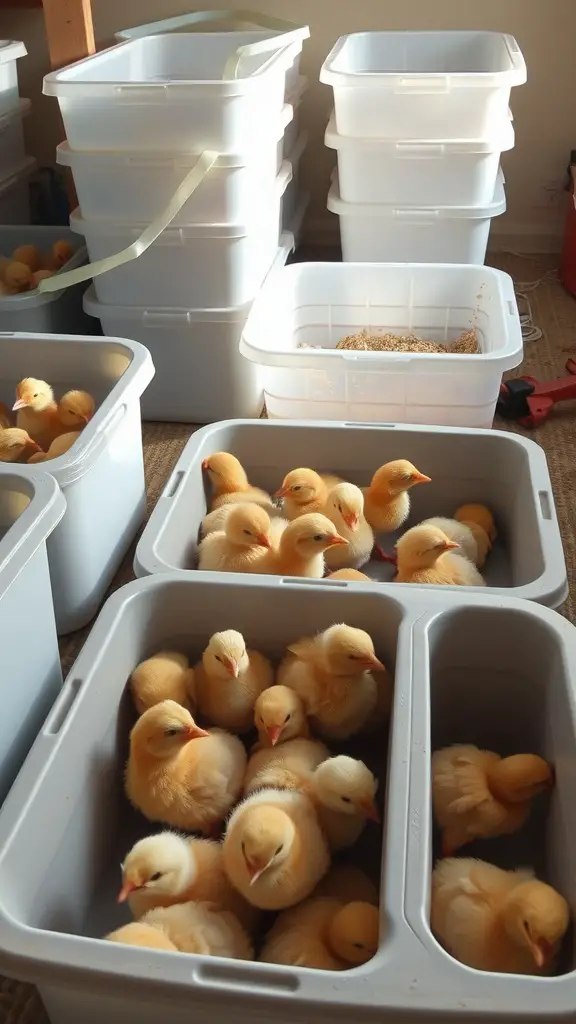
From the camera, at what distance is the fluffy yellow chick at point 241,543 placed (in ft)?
3.04

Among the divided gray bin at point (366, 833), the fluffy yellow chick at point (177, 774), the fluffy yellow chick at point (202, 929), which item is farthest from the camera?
the fluffy yellow chick at point (177, 774)

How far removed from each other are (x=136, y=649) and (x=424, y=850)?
1.14ft

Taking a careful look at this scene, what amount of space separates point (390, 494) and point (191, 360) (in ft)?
1.73

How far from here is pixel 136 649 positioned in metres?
0.82

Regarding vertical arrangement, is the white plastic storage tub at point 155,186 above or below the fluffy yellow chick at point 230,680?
above

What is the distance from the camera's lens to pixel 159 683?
0.78 m

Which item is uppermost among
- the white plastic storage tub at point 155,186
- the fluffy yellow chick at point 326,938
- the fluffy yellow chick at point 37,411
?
the white plastic storage tub at point 155,186

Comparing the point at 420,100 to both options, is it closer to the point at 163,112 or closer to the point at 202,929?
the point at 163,112

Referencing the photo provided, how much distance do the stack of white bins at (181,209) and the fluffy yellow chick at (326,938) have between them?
3.10ft

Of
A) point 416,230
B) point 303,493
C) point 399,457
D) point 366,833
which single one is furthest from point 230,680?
point 416,230

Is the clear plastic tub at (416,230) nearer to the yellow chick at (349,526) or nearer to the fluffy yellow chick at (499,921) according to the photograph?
the yellow chick at (349,526)

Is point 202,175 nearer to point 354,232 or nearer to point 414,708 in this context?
point 354,232

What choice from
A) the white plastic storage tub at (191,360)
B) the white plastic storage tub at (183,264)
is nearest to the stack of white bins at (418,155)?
the white plastic storage tub at (183,264)

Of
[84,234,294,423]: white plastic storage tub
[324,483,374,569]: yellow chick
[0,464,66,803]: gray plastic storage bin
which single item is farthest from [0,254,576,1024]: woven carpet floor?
[324,483,374,569]: yellow chick
